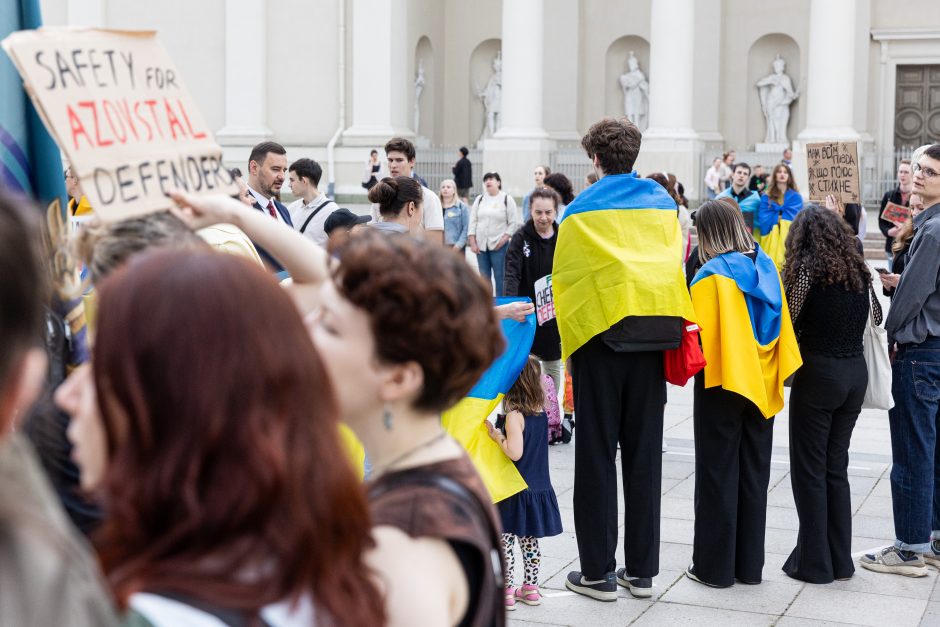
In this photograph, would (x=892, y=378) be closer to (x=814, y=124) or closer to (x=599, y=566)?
(x=599, y=566)

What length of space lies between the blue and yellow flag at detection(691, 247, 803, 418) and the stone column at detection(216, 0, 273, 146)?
21.1 meters

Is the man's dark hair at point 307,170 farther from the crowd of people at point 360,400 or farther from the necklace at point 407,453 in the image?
the necklace at point 407,453

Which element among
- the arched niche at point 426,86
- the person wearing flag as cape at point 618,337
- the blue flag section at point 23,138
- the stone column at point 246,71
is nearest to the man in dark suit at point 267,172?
the person wearing flag as cape at point 618,337

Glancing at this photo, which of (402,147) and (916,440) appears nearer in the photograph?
(916,440)

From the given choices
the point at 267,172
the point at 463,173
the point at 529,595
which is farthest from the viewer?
the point at 463,173

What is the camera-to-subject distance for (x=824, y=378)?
19.5 feet

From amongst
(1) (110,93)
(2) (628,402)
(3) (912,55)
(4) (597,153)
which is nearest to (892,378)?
(2) (628,402)

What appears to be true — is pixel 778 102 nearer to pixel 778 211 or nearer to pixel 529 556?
pixel 778 211

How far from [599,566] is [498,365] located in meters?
1.11

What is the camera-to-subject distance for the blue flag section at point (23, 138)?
138 inches

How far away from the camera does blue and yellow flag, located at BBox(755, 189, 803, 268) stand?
38.5 ft

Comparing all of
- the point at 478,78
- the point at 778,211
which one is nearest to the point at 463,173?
the point at 478,78

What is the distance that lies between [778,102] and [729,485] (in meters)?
24.2

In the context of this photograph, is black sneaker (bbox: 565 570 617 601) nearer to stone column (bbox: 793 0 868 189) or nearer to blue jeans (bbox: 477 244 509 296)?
blue jeans (bbox: 477 244 509 296)
